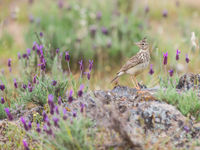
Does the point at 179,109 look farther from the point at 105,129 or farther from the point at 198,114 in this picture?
the point at 105,129

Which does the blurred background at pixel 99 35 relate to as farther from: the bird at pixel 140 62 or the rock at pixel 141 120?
the rock at pixel 141 120

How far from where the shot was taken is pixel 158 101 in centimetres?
350

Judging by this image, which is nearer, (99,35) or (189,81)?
(189,81)

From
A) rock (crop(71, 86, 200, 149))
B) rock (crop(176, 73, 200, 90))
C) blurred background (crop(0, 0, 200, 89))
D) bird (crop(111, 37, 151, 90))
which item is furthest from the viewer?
blurred background (crop(0, 0, 200, 89))

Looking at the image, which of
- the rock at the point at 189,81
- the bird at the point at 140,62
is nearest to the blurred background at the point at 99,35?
the bird at the point at 140,62

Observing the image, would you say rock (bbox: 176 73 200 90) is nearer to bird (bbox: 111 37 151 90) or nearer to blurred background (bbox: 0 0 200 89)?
bird (bbox: 111 37 151 90)

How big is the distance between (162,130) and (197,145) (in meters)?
0.38

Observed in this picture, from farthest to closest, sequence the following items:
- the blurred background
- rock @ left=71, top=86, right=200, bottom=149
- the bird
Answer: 1. the blurred background
2. the bird
3. rock @ left=71, top=86, right=200, bottom=149

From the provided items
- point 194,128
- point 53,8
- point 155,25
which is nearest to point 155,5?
point 155,25

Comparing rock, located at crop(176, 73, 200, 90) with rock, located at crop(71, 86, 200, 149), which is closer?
rock, located at crop(71, 86, 200, 149)

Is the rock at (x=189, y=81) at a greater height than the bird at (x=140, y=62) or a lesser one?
lesser

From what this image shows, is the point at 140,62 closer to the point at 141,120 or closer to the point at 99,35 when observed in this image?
the point at 141,120

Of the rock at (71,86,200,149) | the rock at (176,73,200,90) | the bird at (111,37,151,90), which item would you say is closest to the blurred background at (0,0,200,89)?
the bird at (111,37,151,90)

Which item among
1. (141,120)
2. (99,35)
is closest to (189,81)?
(141,120)
